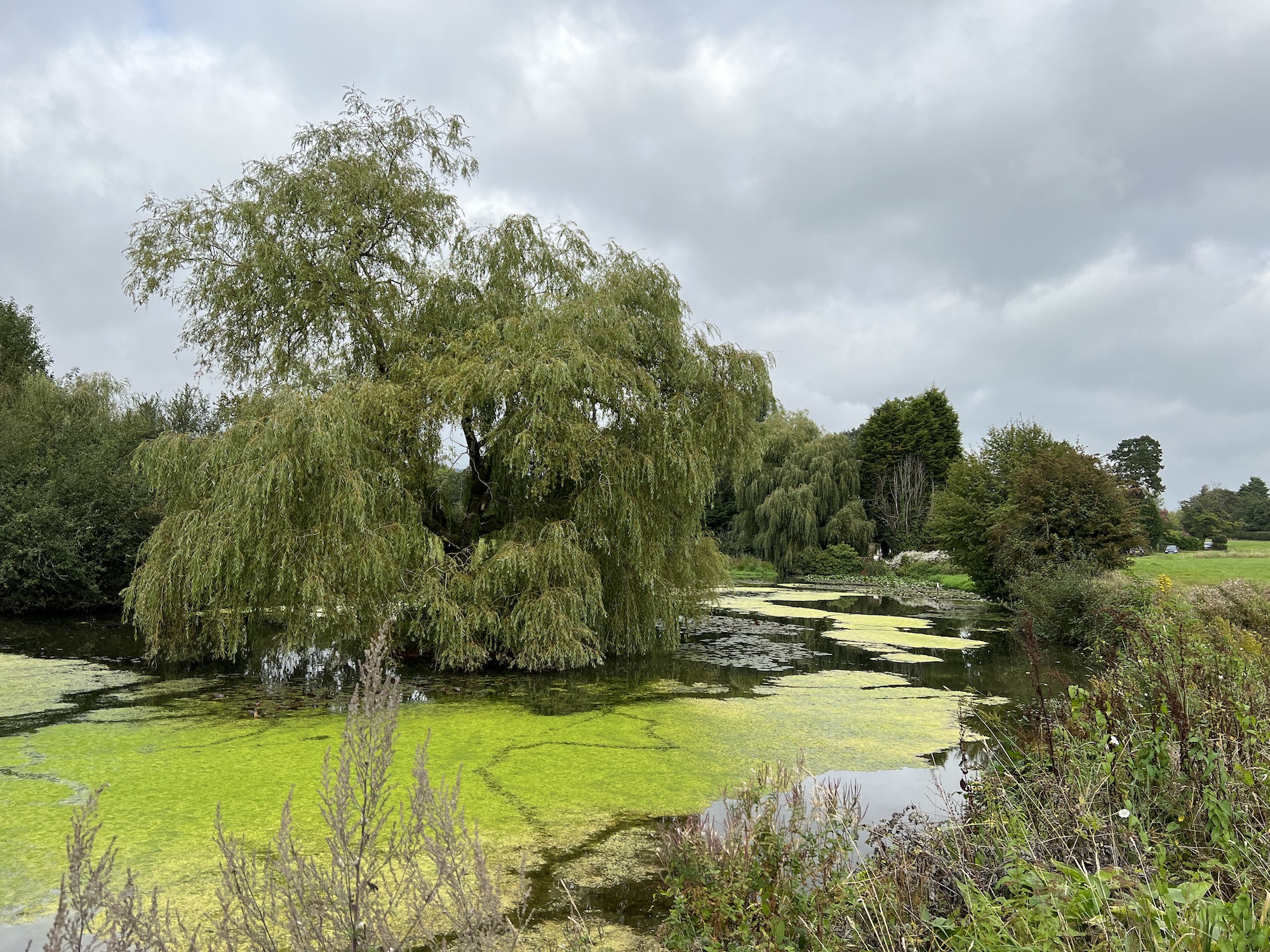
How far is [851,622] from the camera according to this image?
15.4m

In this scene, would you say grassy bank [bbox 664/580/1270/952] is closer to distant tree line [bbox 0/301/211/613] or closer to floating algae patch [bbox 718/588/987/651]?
floating algae patch [bbox 718/588/987/651]

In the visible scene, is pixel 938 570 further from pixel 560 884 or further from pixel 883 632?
pixel 560 884

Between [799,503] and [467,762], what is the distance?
24752 mm

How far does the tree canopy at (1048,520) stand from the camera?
15594 mm

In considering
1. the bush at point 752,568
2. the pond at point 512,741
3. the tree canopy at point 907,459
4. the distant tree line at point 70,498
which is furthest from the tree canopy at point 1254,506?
the distant tree line at point 70,498

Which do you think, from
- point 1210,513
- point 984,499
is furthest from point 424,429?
point 1210,513

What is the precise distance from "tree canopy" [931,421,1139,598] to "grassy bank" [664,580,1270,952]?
12.3m

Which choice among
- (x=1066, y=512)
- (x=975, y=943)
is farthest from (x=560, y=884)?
(x=1066, y=512)

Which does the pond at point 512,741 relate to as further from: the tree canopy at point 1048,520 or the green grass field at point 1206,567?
the green grass field at point 1206,567

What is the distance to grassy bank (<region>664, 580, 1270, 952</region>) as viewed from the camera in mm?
2254

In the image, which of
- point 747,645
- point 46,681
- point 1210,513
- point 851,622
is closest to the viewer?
point 46,681

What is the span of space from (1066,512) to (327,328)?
1408 cm

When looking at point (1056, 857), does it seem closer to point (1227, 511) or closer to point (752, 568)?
point (752, 568)

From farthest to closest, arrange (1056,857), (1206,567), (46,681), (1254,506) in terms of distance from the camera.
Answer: (1254,506)
(1206,567)
(46,681)
(1056,857)
